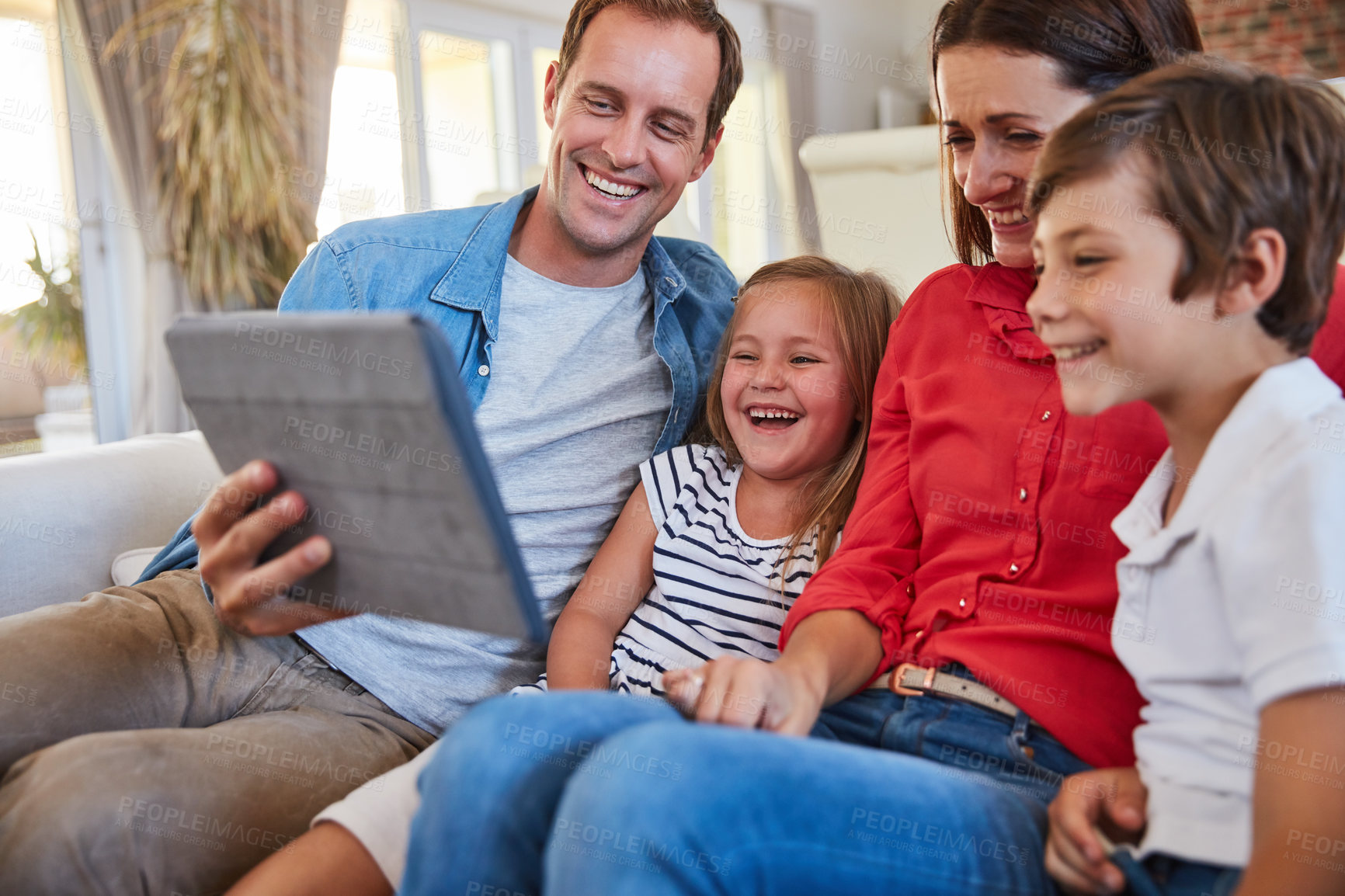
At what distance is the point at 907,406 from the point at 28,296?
342 cm

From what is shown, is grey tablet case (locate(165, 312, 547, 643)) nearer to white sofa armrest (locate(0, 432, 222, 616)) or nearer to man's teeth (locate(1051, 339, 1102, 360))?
man's teeth (locate(1051, 339, 1102, 360))

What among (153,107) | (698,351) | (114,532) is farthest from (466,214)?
(153,107)

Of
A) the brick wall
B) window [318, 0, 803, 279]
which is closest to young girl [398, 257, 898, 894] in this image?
window [318, 0, 803, 279]

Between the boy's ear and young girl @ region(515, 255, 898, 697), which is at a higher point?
the boy's ear

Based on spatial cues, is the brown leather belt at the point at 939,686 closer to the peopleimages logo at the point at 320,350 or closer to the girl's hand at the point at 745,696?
the girl's hand at the point at 745,696

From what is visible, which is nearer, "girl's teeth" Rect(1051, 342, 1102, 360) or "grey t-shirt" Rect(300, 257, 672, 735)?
"girl's teeth" Rect(1051, 342, 1102, 360)

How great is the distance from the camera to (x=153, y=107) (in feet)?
11.6

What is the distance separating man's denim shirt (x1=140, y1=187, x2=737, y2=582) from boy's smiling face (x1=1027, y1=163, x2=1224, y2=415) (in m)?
0.72

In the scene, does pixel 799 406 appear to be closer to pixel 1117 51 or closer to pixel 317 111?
pixel 1117 51

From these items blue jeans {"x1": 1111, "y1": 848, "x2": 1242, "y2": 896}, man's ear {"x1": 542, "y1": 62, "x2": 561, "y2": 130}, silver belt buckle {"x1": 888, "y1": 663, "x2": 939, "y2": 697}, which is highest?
man's ear {"x1": 542, "y1": 62, "x2": 561, "y2": 130}

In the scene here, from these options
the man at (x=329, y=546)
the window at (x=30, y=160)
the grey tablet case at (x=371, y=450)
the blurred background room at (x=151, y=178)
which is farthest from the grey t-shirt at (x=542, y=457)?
the window at (x=30, y=160)

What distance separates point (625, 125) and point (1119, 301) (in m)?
0.87

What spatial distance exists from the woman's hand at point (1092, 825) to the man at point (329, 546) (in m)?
0.62

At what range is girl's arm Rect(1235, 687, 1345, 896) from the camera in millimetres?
625
